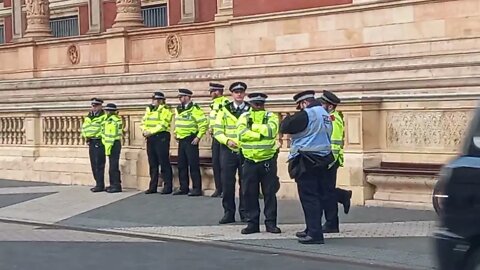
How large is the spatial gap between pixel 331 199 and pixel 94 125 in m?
7.38

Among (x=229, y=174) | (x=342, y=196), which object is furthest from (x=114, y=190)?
(x=342, y=196)

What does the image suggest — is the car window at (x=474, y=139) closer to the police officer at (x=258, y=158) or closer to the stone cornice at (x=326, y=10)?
the police officer at (x=258, y=158)

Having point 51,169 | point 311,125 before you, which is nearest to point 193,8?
point 51,169

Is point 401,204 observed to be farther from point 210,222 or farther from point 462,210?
point 462,210

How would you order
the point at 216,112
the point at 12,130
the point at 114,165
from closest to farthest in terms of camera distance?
the point at 216,112 < the point at 114,165 < the point at 12,130

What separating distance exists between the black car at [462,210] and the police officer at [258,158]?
562 cm

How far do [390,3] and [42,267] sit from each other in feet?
27.9

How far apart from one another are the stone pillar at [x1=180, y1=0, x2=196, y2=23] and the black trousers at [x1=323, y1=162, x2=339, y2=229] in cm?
1480

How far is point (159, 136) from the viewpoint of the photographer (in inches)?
730

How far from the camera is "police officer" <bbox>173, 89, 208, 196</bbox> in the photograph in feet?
→ 59.0

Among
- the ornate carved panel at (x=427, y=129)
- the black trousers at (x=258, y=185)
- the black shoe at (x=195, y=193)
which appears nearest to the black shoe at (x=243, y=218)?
the black trousers at (x=258, y=185)

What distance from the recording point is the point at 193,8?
90.8 feet

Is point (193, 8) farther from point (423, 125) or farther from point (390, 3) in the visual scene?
point (423, 125)

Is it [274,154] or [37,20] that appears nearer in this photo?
[274,154]
